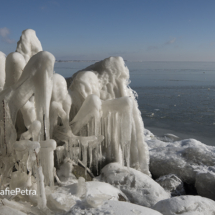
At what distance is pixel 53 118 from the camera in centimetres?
288

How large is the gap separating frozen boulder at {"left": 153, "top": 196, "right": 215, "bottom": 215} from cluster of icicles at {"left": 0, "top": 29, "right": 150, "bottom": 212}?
0.77 metres

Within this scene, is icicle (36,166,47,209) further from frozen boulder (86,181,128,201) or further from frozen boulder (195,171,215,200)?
frozen boulder (195,171,215,200)

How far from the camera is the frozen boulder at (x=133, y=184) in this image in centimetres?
313

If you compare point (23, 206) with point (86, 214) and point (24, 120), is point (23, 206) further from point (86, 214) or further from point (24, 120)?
point (24, 120)

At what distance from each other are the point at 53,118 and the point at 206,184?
268 cm

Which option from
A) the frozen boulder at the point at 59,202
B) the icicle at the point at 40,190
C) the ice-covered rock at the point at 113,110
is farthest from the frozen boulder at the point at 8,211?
the ice-covered rock at the point at 113,110

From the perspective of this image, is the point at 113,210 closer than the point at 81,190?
Yes

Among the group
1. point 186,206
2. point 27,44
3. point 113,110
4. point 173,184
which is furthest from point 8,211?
point 173,184

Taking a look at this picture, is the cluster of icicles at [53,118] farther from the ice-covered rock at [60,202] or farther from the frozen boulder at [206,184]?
the frozen boulder at [206,184]

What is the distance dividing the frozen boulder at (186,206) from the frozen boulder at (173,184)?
1.01 metres

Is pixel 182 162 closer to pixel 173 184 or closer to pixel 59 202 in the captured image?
pixel 173 184

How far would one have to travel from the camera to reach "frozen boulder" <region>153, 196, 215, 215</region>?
2602 mm

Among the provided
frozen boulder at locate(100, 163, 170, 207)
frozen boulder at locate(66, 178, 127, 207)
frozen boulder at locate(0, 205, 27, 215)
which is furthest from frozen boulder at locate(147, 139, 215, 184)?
frozen boulder at locate(0, 205, 27, 215)

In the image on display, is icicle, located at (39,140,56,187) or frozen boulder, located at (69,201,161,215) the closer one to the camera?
frozen boulder, located at (69,201,161,215)
